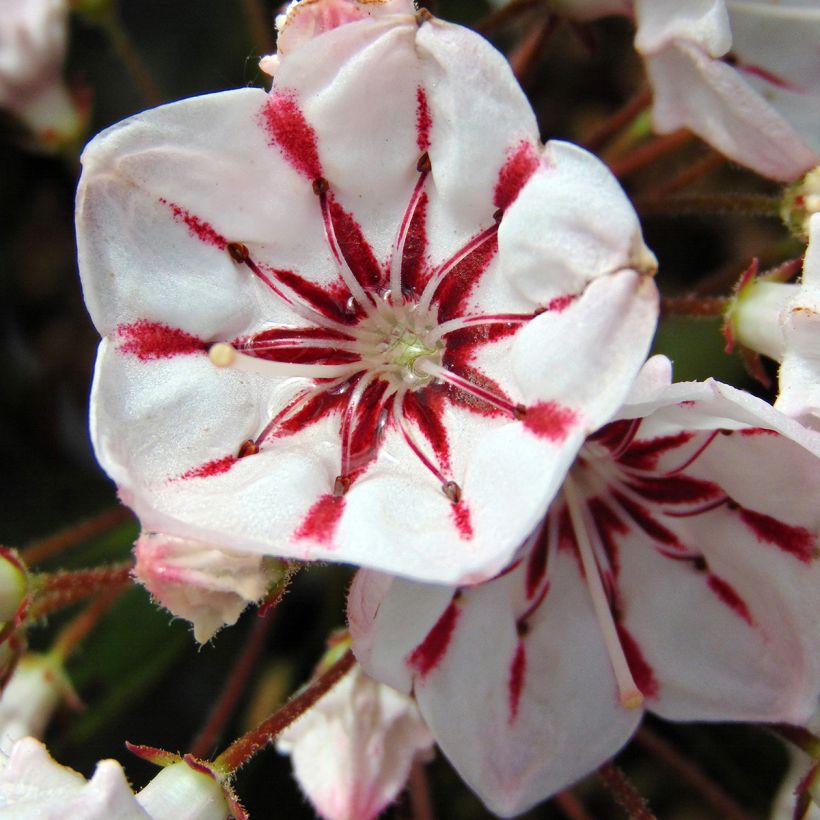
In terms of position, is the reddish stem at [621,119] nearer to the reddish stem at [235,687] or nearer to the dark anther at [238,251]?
the dark anther at [238,251]

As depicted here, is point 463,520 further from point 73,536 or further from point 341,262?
point 73,536

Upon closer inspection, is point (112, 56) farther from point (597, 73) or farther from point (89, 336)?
point (597, 73)

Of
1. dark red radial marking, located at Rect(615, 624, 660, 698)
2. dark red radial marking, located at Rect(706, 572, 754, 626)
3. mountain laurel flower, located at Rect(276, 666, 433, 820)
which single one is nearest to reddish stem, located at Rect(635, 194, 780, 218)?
dark red radial marking, located at Rect(706, 572, 754, 626)

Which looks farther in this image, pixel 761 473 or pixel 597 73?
pixel 597 73

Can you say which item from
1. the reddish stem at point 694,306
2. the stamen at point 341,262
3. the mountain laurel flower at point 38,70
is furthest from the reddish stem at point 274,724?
the mountain laurel flower at point 38,70

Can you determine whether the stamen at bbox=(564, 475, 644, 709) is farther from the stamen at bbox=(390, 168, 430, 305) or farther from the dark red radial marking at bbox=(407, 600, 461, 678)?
the stamen at bbox=(390, 168, 430, 305)

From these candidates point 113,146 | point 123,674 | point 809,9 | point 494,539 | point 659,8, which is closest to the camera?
point 494,539

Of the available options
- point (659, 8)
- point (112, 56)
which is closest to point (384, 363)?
point (659, 8)
